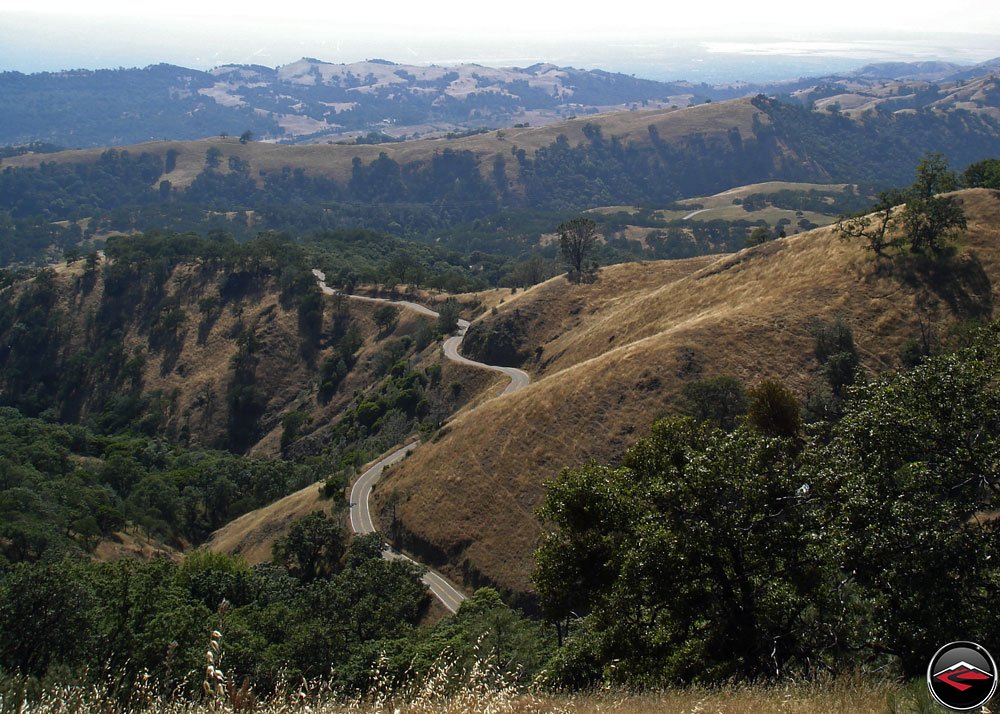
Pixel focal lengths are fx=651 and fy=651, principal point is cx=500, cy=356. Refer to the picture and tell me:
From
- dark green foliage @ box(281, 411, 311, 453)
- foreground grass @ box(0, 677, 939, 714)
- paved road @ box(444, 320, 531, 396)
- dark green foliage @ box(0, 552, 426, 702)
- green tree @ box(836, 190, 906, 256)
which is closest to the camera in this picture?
foreground grass @ box(0, 677, 939, 714)

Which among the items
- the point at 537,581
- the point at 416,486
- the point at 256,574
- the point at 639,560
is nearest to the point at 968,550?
the point at 639,560

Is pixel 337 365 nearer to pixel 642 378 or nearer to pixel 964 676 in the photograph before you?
pixel 642 378

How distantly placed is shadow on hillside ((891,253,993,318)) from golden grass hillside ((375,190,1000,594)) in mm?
122

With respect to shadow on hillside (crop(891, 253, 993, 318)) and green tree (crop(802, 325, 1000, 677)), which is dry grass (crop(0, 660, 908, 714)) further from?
shadow on hillside (crop(891, 253, 993, 318))

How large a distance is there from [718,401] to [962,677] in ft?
144

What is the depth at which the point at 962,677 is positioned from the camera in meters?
8.38

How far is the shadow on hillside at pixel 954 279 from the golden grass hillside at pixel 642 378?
122 millimetres

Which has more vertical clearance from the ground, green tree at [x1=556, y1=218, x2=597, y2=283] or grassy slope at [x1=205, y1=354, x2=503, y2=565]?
green tree at [x1=556, y1=218, x2=597, y2=283]

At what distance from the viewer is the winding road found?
4978 cm

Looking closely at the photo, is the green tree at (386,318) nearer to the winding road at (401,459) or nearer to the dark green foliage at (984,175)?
the winding road at (401,459)

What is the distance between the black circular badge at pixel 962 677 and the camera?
834 cm

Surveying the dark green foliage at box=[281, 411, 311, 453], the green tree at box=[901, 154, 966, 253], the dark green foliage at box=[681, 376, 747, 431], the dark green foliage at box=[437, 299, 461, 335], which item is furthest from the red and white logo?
the dark green foliage at box=[281, 411, 311, 453]

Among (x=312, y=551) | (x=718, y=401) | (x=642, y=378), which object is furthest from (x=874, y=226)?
(x=312, y=551)

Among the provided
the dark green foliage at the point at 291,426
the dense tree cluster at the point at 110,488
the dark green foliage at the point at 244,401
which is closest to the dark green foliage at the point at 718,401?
the dense tree cluster at the point at 110,488
